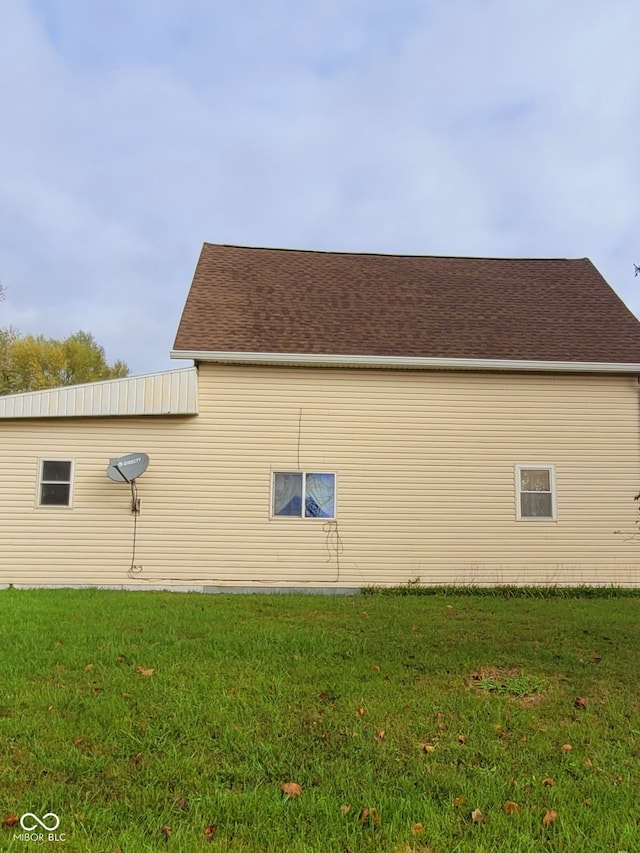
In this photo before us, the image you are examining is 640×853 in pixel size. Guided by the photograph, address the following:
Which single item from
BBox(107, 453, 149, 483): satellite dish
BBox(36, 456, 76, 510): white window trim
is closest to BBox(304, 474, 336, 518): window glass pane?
BBox(107, 453, 149, 483): satellite dish

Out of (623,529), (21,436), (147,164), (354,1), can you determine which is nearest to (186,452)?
(21,436)

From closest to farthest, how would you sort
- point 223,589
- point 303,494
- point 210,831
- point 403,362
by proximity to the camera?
point 210,831 → point 223,589 → point 303,494 → point 403,362

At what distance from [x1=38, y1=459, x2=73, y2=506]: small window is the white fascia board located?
2591 mm

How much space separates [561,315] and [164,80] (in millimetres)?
10944

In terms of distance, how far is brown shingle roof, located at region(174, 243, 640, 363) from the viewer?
10.5m

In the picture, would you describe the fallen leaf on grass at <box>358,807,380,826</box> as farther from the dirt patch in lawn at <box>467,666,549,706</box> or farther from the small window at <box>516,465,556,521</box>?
the small window at <box>516,465,556,521</box>

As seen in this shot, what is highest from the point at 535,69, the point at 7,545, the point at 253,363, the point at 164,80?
the point at 164,80

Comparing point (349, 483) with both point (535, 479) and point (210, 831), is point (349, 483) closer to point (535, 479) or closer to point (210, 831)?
point (535, 479)

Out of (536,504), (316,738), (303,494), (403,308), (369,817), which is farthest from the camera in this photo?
(403,308)

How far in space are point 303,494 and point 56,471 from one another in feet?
13.4

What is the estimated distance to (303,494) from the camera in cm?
1011

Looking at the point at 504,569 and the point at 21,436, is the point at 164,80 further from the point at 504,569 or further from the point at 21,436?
the point at 504,569

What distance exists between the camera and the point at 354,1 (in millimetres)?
10969

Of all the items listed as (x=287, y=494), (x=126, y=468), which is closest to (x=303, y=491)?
(x=287, y=494)
